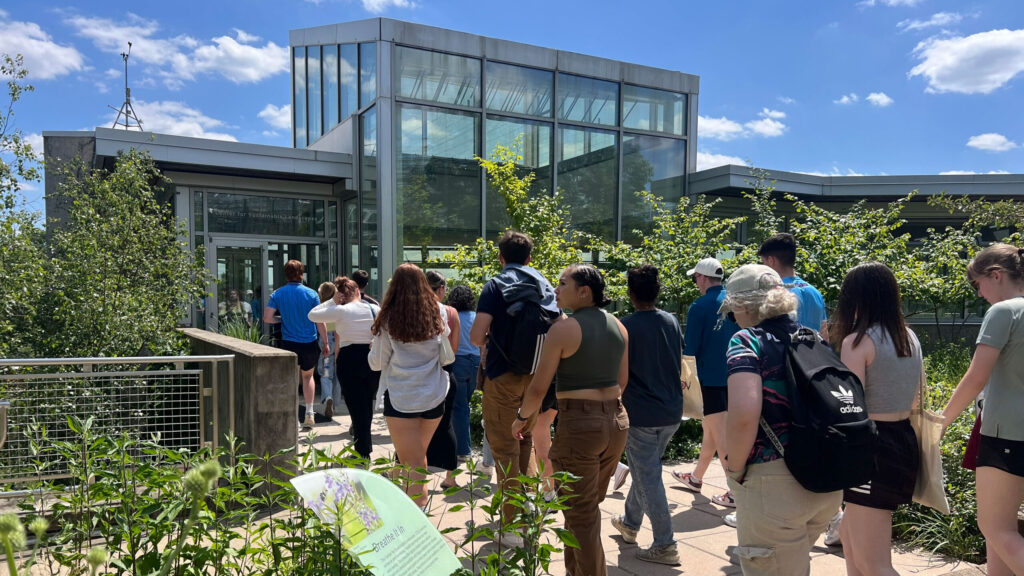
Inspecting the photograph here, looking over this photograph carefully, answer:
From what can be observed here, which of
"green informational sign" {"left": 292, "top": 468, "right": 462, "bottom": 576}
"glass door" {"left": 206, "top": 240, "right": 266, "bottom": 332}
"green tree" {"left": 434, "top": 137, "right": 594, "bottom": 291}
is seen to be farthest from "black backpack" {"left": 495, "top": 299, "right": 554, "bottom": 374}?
"glass door" {"left": 206, "top": 240, "right": 266, "bottom": 332}

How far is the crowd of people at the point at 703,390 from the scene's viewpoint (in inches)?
105

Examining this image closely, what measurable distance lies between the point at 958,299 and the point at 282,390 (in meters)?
12.0

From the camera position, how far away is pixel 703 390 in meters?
5.20

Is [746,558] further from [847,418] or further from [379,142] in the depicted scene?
[379,142]

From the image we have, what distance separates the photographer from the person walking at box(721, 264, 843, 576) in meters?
2.59

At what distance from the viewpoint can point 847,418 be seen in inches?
98.3

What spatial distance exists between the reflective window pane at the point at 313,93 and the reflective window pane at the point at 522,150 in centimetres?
482

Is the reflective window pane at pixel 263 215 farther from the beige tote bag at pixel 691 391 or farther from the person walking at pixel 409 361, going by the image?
the beige tote bag at pixel 691 391

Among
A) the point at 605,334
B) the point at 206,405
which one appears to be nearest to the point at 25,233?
the point at 206,405

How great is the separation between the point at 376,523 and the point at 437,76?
12.6 metres

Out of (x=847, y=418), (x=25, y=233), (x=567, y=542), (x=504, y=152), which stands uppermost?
(x=504, y=152)

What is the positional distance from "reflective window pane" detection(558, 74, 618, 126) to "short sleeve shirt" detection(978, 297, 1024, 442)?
11.7 m

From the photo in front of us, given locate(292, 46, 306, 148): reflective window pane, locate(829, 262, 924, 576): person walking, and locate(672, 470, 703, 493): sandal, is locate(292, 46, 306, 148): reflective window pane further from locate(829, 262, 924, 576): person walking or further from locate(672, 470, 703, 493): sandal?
locate(829, 262, 924, 576): person walking

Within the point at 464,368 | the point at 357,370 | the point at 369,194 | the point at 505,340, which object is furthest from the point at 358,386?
the point at 369,194
